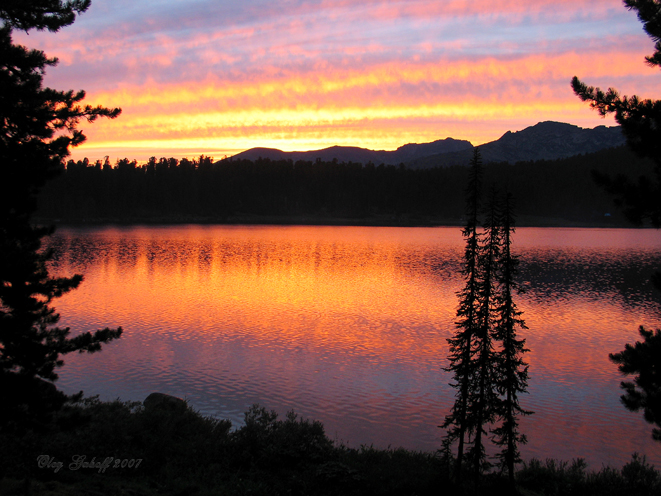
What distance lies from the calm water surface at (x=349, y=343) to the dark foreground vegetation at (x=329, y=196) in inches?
5011

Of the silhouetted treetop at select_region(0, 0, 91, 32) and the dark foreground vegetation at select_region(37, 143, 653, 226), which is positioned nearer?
the silhouetted treetop at select_region(0, 0, 91, 32)

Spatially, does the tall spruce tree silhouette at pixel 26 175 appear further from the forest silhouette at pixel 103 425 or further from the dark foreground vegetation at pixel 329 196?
the dark foreground vegetation at pixel 329 196

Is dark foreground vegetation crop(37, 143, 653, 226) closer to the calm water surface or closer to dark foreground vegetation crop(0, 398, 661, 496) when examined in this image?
the calm water surface

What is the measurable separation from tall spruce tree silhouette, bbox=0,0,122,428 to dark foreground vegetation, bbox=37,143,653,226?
159669 mm

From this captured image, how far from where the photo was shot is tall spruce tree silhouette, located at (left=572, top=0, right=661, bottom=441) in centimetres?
947

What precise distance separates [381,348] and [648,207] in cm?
1474

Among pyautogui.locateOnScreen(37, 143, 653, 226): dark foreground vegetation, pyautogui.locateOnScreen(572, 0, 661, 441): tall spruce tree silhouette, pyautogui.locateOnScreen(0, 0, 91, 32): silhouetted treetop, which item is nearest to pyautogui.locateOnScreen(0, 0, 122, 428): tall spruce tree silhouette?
pyautogui.locateOnScreen(0, 0, 91, 32): silhouetted treetop

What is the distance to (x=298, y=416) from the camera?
15.3 meters

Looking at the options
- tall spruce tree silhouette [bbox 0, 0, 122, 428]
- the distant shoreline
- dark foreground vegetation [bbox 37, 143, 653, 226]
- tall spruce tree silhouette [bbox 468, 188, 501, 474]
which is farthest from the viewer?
dark foreground vegetation [bbox 37, 143, 653, 226]

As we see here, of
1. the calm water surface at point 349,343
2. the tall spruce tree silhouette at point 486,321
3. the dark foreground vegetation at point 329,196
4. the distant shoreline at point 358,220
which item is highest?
the dark foreground vegetation at point 329,196

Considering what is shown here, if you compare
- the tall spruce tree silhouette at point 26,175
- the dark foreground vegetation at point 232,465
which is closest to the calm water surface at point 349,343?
the dark foreground vegetation at point 232,465

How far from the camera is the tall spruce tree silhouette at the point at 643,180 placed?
373 inches

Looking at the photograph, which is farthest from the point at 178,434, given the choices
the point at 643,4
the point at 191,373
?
the point at 643,4

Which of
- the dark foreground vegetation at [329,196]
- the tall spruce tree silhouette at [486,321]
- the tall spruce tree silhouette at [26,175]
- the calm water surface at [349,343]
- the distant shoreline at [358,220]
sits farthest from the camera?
the dark foreground vegetation at [329,196]
